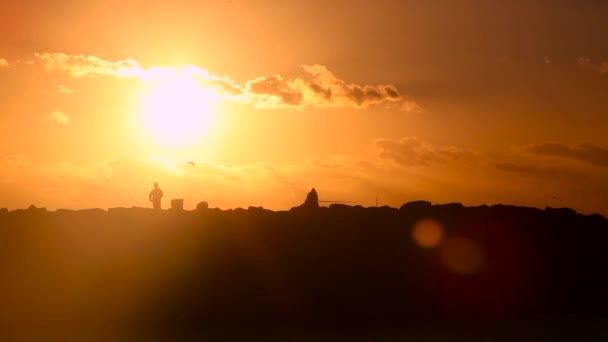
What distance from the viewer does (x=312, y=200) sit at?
2395 cm

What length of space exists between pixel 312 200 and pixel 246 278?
2.75 metres

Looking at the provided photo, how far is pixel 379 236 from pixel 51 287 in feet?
26.4

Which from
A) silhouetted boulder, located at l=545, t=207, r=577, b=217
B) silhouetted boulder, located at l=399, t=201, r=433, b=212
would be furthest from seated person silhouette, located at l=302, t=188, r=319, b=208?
silhouetted boulder, located at l=545, t=207, r=577, b=217

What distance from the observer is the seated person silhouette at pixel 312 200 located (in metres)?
23.8

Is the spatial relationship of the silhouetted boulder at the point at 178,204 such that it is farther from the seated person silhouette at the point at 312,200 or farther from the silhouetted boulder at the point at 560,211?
the silhouetted boulder at the point at 560,211

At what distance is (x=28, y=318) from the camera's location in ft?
72.2

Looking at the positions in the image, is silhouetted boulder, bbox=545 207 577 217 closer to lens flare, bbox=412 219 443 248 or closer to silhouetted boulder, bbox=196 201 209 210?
lens flare, bbox=412 219 443 248

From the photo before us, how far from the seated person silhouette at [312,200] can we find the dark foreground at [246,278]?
278 millimetres

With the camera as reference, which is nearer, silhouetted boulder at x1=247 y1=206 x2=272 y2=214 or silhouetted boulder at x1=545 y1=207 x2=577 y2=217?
silhouetted boulder at x1=247 y1=206 x2=272 y2=214

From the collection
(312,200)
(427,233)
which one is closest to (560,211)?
(427,233)

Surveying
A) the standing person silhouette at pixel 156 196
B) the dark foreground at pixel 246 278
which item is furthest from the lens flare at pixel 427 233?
the standing person silhouette at pixel 156 196

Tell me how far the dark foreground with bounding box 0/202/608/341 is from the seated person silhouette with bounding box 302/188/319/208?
28cm

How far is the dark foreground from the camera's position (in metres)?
22.0

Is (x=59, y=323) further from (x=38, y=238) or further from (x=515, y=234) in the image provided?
(x=515, y=234)
